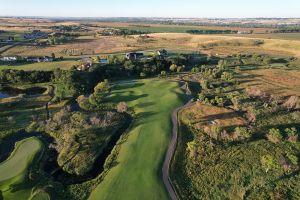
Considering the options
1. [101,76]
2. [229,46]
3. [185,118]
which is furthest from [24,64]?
[229,46]

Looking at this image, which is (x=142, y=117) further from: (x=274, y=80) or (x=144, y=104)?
(x=274, y=80)

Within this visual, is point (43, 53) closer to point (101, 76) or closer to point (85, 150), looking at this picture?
point (101, 76)

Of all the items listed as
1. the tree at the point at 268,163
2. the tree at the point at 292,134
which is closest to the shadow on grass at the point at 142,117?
the tree at the point at 268,163

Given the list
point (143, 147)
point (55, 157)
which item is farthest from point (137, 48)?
point (55, 157)

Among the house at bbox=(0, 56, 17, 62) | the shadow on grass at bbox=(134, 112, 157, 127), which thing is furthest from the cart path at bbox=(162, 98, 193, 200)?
the house at bbox=(0, 56, 17, 62)

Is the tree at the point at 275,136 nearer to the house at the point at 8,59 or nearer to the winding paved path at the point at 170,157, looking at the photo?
the winding paved path at the point at 170,157

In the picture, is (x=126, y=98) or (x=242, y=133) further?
(x=126, y=98)
